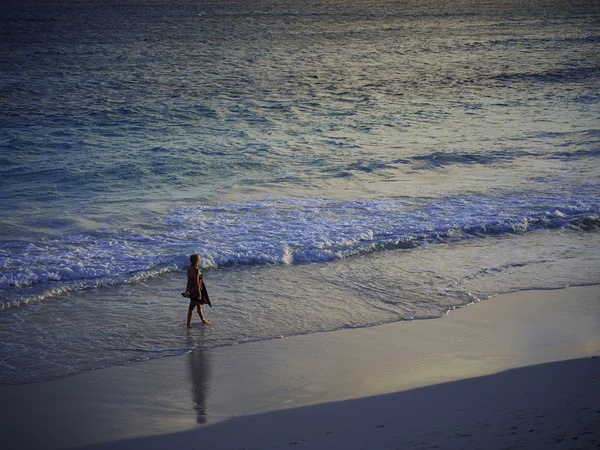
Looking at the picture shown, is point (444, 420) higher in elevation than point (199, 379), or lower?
higher

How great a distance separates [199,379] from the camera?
24.2ft

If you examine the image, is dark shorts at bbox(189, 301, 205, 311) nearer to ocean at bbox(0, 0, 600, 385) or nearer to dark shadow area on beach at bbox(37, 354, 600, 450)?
ocean at bbox(0, 0, 600, 385)

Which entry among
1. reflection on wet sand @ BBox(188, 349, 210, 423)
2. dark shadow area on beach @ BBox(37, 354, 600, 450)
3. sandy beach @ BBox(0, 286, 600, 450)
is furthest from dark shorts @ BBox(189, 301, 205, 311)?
dark shadow area on beach @ BBox(37, 354, 600, 450)

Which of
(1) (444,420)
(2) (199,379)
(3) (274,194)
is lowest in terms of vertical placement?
(2) (199,379)

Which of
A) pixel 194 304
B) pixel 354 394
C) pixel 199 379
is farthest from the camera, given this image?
pixel 194 304

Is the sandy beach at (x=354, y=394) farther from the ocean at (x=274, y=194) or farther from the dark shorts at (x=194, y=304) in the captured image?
the ocean at (x=274, y=194)

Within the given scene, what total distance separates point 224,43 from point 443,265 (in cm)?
4234

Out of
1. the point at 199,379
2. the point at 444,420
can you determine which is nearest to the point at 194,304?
the point at 199,379

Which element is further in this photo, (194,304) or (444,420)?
(194,304)

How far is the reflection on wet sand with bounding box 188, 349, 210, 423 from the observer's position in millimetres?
6602

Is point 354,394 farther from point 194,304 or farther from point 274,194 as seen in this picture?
point 274,194

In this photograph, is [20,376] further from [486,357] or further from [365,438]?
[486,357]

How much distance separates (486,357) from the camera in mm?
7613

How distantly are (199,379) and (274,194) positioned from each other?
8918 mm
